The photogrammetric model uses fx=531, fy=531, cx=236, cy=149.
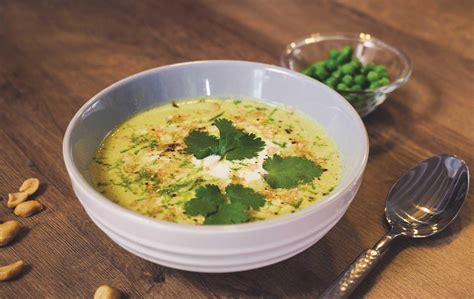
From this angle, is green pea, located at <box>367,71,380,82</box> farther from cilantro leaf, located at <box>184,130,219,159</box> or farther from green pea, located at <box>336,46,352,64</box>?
cilantro leaf, located at <box>184,130,219,159</box>

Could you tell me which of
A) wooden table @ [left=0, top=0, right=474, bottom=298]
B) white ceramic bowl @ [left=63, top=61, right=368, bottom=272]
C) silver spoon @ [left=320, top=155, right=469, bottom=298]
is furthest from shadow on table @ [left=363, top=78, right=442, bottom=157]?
white ceramic bowl @ [left=63, top=61, right=368, bottom=272]

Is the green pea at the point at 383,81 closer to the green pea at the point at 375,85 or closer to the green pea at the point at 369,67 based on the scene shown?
the green pea at the point at 375,85

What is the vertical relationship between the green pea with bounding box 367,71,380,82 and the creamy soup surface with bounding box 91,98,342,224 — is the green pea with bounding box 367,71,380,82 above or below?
below

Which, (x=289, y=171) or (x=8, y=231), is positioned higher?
(x=289, y=171)

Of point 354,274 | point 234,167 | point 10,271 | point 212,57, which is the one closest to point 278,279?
point 354,274

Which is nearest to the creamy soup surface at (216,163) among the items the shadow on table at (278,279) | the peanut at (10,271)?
the shadow on table at (278,279)

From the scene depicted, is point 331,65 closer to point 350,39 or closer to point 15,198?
point 350,39

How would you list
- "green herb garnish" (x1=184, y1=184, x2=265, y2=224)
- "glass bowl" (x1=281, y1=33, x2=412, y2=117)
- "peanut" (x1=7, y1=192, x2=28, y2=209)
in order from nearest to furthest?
"green herb garnish" (x1=184, y1=184, x2=265, y2=224) → "peanut" (x1=7, y1=192, x2=28, y2=209) → "glass bowl" (x1=281, y1=33, x2=412, y2=117)
